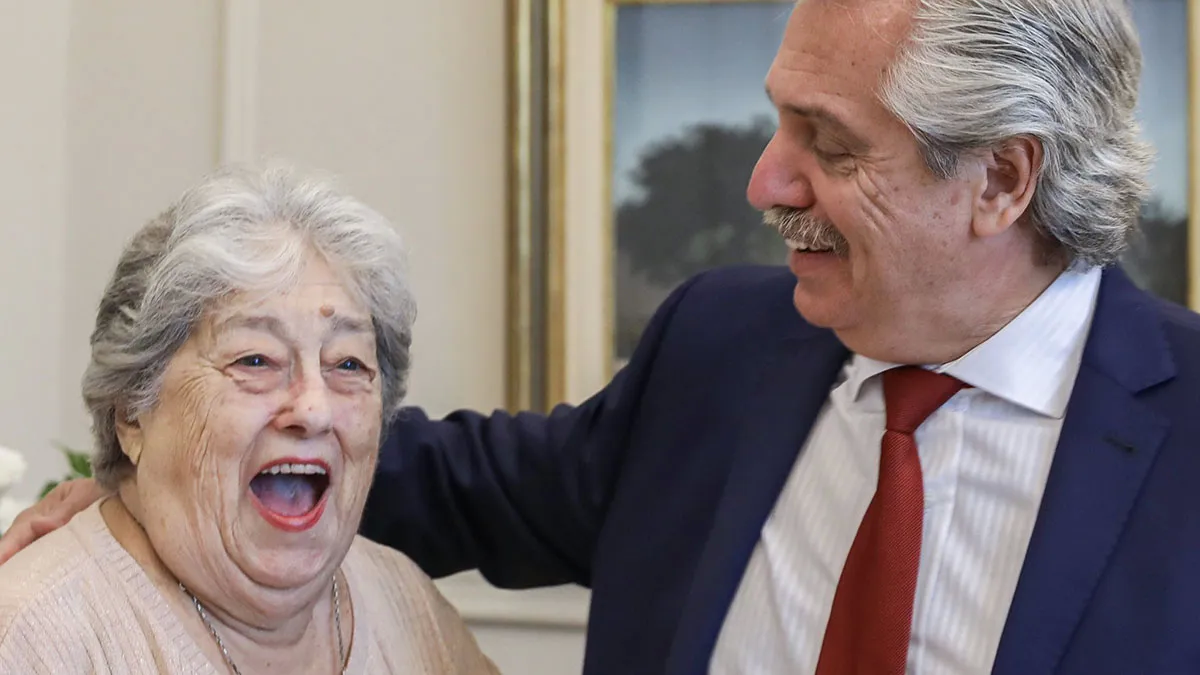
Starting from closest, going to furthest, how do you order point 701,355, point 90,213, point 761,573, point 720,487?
point 761,573 < point 720,487 < point 701,355 < point 90,213

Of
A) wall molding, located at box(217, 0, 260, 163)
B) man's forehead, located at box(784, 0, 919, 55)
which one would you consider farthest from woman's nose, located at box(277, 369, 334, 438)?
wall molding, located at box(217, 0, 260, 163)

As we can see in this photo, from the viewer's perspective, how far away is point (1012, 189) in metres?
1.45

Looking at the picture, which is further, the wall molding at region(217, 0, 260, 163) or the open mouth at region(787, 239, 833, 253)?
the wall molding at region(217, 0, 260, 163)

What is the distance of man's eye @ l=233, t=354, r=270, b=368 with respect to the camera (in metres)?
1.37

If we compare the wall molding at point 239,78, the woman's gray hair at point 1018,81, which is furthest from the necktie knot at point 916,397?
the wall molding at point 239,78

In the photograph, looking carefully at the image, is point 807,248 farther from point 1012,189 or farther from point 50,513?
point 50,513

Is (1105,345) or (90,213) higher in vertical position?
(90,213)

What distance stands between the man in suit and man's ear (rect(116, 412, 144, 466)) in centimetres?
14

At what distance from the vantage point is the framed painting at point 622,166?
2367 mm

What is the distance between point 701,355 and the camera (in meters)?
1.79

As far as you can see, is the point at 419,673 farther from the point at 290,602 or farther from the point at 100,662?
the point at 100,662

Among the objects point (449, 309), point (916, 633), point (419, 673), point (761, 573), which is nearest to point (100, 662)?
point (419, 673)

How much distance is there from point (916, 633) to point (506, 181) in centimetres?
129

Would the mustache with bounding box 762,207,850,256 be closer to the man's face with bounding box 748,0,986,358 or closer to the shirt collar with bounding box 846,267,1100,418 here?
the man's face with bounding box 748,0,986,358
